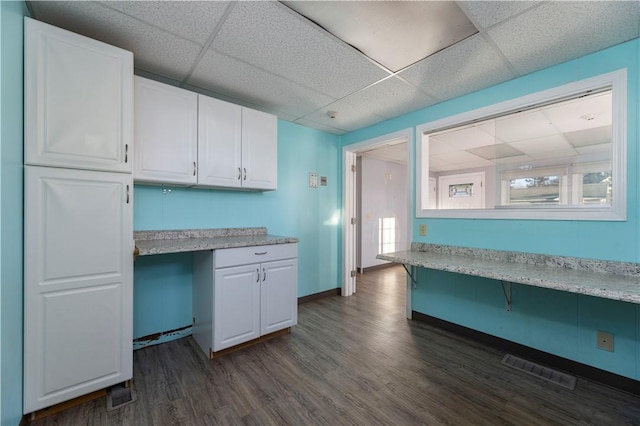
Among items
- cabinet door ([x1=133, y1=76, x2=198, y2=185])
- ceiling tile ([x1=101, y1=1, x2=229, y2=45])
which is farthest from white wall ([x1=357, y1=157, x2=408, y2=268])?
ceiling tile ([x1=101, y1=1, x2=229, y2=45])

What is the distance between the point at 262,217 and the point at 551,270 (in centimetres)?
266

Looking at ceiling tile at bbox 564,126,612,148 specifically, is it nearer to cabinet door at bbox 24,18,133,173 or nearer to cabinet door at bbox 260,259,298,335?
cabinet door at bbox 260,259,298,335

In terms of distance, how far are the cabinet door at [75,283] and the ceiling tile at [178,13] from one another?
3.17 ft

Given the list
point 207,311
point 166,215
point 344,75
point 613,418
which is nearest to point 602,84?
point 344,75

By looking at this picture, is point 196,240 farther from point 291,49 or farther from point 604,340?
point 604,340

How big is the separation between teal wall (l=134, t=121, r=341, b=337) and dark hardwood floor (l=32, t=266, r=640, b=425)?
1.36 feet

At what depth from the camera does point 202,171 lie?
2.29m

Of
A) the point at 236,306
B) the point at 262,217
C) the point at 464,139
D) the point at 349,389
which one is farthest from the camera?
the point at 464,139

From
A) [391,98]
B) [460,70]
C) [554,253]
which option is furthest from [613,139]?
A: [391,98]

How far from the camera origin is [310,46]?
5.89ft

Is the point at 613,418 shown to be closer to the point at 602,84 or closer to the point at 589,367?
the point at 589,367

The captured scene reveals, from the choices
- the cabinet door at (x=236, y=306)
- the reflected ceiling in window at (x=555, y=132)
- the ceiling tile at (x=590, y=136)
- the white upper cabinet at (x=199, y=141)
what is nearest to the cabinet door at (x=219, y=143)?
the white upper cabinet at (x=199, y=141)

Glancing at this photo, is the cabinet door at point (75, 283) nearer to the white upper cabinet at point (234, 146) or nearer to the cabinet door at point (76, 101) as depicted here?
the cabinet door at point (76, 101)

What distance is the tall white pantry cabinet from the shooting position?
142 cm
